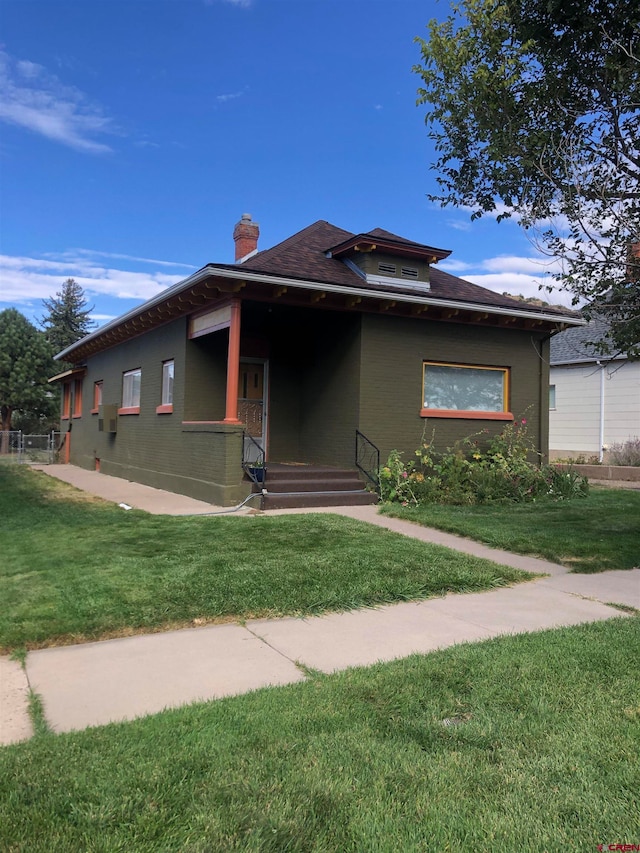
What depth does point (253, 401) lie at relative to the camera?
14.2 meters

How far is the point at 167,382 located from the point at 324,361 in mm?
3799

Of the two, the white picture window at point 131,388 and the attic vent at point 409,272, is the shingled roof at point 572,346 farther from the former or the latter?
the white picture window at point 131,388

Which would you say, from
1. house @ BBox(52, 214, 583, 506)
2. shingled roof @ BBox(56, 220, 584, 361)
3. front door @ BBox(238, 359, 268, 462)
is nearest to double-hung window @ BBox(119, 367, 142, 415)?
house @ BBox(52, 214, 583, 506)

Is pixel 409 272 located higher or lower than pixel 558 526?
higher

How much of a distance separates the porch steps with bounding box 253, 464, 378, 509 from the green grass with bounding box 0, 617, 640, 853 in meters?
7.17

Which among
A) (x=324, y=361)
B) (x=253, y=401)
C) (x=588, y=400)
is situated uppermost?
(x=324, y=361)

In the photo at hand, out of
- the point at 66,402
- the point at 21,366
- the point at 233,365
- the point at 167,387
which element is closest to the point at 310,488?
the point at 233,365

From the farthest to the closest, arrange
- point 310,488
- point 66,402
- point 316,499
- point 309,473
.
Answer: point 66,402
point 309,473
point 310,488
point 316,499

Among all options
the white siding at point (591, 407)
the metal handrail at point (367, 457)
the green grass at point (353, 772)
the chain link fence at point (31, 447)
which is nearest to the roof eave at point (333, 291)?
the metal handrail at point (367, 457)

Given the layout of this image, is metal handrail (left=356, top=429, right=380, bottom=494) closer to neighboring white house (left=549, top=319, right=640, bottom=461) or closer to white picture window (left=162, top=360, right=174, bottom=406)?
white picture window (left=162, top=360, right=174, bottom=406)

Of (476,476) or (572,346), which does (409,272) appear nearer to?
(476,476)

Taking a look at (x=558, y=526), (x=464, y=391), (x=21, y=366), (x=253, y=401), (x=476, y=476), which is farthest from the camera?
(x=21, y=366)

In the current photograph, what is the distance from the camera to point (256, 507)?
10.7 m

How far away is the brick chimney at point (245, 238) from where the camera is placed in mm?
17859
